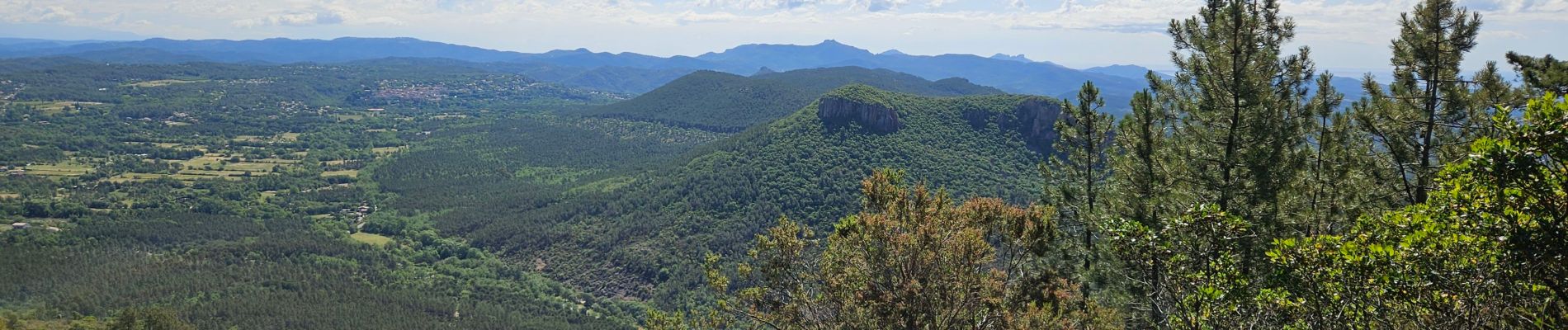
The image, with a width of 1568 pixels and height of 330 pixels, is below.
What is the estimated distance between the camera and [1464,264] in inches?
270

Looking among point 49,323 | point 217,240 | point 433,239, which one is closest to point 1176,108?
point 49,323

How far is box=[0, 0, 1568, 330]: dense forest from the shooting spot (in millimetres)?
7688

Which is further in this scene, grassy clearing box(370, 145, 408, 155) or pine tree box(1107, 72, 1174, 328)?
grassy clearing box(370, 145, 408, 155)

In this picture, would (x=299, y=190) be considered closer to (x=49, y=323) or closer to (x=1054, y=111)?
(x=49, y=323)

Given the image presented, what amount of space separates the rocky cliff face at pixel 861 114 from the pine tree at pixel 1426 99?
9508cm

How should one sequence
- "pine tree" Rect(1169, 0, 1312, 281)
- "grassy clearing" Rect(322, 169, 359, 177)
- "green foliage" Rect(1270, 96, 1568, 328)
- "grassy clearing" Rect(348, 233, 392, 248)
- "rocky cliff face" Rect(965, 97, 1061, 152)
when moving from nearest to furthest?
"green foliage" Rect(1270, 96, 1568, 328) → "pine tree" Rect(1169, 0, 1312, 281) → "grassy clearing" Rect(348, 233, 392, 248) → "rocky cliff face" Rect(965, 97, 1061, 152) → "grassy clearing" Rect(322, 169, 359, 177)

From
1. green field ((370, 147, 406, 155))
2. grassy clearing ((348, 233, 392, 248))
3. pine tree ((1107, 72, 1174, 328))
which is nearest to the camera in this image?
pine tree ((1107, 72, 1174, 328))

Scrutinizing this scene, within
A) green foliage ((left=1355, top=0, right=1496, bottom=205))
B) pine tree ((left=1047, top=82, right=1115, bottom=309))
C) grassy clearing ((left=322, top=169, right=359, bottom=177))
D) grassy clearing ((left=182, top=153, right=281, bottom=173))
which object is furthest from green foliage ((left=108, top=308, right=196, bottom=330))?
grassy clearing ((left=182, top=153, right=281, bottom=173))

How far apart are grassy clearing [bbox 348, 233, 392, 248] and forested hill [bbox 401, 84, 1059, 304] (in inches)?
316

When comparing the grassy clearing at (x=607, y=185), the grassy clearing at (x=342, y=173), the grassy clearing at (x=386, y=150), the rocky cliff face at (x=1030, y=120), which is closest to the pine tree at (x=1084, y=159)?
the rocky cliff face at (x=1030, y=120)

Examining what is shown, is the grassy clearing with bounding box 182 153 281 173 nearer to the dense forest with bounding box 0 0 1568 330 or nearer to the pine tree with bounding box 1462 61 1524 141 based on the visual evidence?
the dense forest with bounding box 0 0 1568 330

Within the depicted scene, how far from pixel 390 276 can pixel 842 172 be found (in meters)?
60.9

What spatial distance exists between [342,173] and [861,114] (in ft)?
409

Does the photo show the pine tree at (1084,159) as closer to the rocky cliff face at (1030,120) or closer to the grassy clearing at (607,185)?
the rocky cliff face at (1030,120)
